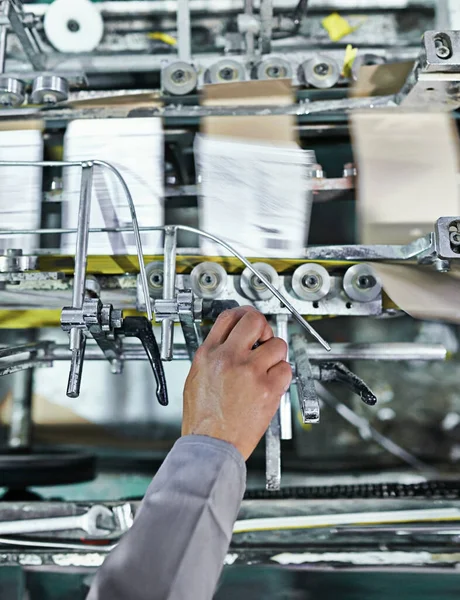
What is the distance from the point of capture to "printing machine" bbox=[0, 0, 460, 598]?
94cm

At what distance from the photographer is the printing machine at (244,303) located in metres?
0.94

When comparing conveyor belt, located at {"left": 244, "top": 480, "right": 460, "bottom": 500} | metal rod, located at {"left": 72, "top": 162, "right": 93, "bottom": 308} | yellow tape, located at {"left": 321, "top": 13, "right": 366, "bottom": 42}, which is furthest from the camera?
yellow tape, located at {"left": 321, "top": 13, "right": 366, "bottom": 42}

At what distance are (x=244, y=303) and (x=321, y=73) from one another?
54 centimetres

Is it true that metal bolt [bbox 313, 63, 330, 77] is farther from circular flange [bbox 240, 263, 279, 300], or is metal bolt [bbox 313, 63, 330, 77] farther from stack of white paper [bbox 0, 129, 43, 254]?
stack of white paper [bbox 0, 129, 43, 254]

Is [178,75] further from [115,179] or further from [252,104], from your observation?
[115,179]

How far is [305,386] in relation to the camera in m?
0.85

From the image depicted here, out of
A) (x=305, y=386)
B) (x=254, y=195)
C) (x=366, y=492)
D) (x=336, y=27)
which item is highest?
(x=336, y=27)

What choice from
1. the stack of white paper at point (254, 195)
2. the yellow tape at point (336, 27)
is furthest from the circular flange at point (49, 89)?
the yellow tape at point (336, 27)

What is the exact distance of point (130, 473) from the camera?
1457 millimetres

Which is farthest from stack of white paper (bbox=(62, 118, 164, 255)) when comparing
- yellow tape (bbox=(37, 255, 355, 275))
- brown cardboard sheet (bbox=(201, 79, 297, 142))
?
brown cardboard sheet (bbox=(201, 79, 297, 142))

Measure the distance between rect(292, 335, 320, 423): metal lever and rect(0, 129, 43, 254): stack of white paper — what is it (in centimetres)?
53

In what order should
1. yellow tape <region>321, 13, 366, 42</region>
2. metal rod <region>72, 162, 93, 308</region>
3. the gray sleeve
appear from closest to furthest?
the gray sleeve
metal rod <region>72, 162, 93, 308</region>
yellow tape <region>321, 13, 366, 42</region>

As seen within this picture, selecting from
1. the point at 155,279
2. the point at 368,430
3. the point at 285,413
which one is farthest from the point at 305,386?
the point at 368,430

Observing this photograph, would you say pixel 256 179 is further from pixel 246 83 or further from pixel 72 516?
pixel 72 516
